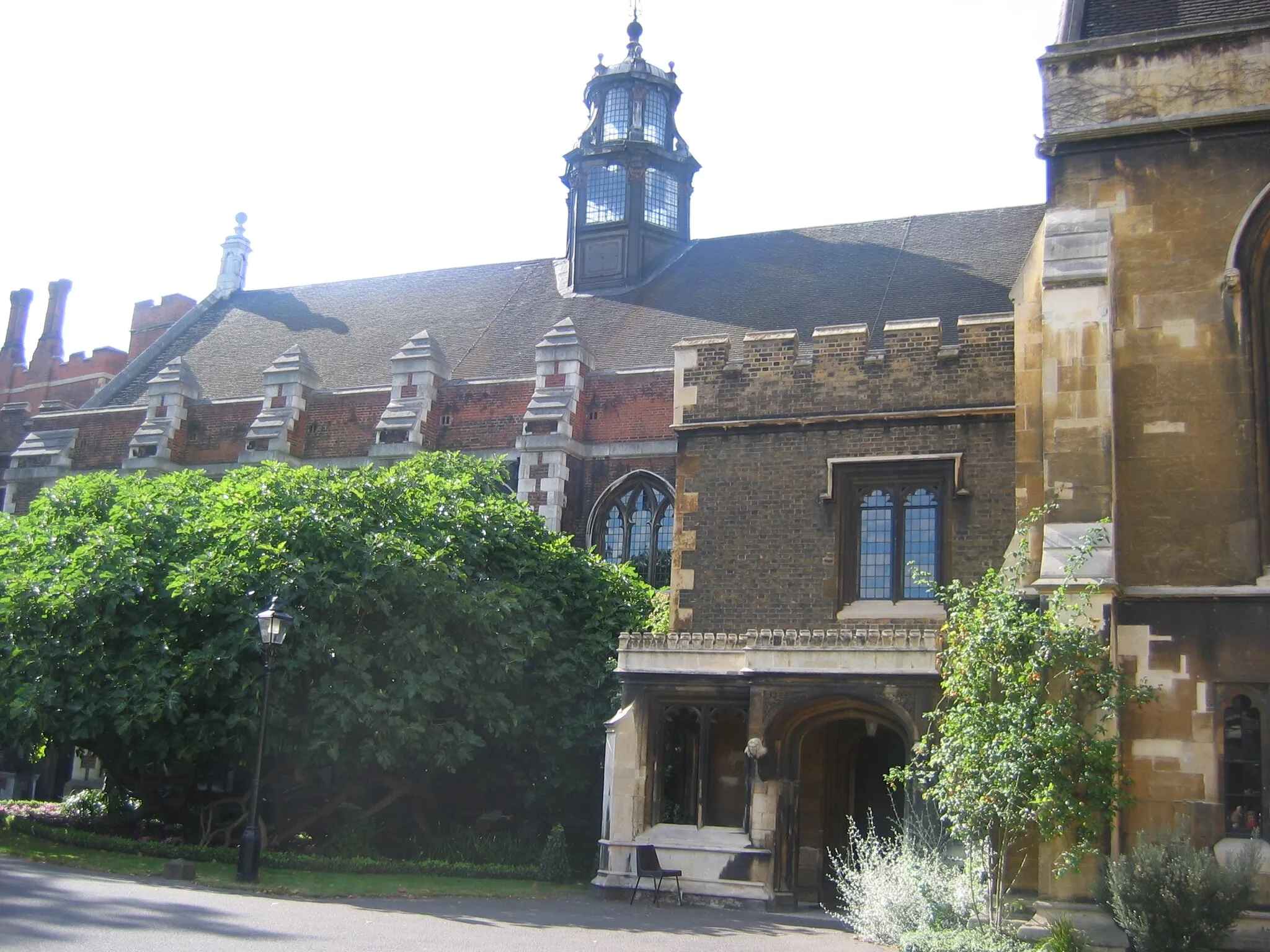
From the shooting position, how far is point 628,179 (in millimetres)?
36750

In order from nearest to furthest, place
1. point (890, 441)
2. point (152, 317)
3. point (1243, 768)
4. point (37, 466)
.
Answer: point (1243, 768), point (890, 441), point (37, 466), point (152, 317)

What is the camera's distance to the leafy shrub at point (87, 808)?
23766 mm

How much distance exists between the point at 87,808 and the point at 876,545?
14.2m

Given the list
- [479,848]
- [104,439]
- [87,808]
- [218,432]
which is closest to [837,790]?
[479,848]

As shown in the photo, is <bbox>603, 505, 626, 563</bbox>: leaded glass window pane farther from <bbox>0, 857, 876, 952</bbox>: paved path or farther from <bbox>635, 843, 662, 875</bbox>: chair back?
<bbox>0, 857, 876, 952</bbox>: paved path

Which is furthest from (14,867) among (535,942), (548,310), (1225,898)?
(548,310)

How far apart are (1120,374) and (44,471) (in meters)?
28.6

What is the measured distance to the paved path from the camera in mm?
12227

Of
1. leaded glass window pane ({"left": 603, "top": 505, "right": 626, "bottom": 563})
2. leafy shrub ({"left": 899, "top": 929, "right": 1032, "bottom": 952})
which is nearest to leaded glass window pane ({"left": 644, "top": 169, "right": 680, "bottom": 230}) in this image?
leaded glass window pane ({"left": 603, "top": 505, "right": 626, "bottom": 563})

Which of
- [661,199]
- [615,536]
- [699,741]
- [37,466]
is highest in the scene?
[661,199]

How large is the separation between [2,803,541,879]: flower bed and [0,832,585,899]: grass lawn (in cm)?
17

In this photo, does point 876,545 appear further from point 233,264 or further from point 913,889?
point 233,264

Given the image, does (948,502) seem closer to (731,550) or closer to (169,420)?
(731,550)

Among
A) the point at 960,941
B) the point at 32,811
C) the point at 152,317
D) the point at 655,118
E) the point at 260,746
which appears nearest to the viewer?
the point at 960,941
